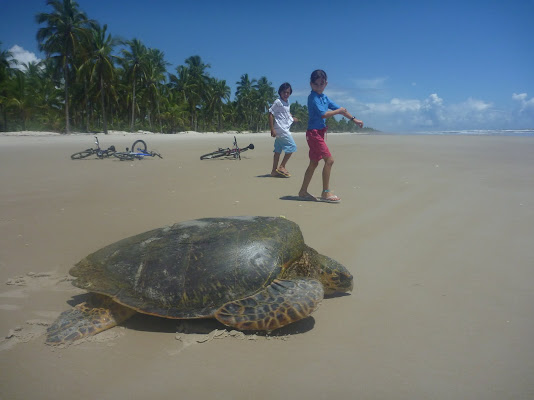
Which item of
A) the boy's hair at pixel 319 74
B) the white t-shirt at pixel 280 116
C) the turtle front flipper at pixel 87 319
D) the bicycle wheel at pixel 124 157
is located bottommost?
the turtle front flipper at pixel 87 319

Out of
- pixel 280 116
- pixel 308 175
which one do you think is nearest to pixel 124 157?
pixel 280 116

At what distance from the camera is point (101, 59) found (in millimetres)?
35469

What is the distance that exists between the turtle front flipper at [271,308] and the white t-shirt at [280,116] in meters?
5.29

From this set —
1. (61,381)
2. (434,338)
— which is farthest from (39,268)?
(434,338)

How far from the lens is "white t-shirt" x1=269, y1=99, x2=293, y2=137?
6.98m

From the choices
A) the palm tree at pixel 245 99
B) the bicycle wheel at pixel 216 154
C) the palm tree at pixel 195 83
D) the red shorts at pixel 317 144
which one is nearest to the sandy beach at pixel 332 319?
the red shorts at pixel 317 144

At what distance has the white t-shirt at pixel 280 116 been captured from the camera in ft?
22.9

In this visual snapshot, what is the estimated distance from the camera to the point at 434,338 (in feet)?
6.35

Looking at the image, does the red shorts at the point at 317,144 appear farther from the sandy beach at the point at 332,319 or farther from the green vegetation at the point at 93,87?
the green vegetation at the point at 93,87

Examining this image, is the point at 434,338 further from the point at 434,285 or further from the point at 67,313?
the point at 67,313

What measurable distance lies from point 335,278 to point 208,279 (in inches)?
35.6

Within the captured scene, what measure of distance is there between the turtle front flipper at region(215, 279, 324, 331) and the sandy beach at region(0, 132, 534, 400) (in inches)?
3.9

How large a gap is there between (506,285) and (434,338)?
3.38 ft

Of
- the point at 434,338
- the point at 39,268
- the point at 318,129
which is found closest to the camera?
the point at 434,338
